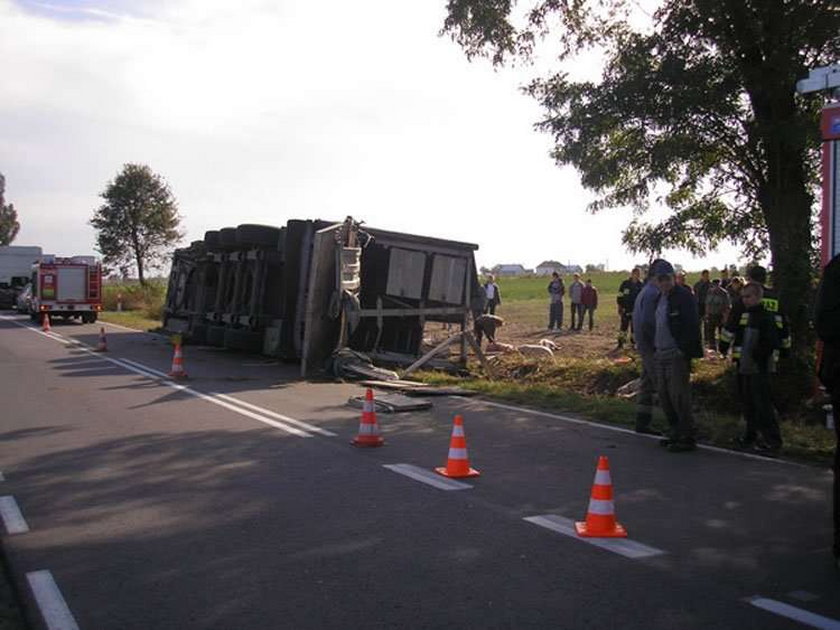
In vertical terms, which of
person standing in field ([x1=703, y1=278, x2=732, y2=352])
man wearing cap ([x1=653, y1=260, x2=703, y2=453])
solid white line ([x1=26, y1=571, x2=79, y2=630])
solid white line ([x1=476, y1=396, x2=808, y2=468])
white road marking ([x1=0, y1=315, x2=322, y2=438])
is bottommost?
solid white line ([x1=26, y1=571, x2=79, y2=630])

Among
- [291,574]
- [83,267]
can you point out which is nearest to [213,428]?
[291,574]

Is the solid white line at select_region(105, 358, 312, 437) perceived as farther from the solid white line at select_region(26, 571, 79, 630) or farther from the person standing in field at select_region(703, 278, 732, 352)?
the person standing in field at select_region(703, 278, 732, 352)

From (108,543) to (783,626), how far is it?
3.95 metres

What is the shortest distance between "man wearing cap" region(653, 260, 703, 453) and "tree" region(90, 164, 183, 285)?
43.2 m

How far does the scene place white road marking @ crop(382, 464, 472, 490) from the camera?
699cm

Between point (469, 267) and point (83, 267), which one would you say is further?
point (83, 267)

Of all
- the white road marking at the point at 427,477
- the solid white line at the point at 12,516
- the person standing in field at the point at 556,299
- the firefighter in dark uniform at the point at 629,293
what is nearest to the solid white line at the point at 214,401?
the white road marking at the point at 427,477

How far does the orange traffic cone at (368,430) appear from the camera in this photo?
869 centimetres

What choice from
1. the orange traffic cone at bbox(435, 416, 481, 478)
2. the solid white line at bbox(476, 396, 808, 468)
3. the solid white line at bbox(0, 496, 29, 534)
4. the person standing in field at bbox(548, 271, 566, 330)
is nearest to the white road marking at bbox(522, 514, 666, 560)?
the orange traffic cone at bbox(435, 416, 481, 478)

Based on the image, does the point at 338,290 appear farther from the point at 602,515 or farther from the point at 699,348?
the point at 602,515

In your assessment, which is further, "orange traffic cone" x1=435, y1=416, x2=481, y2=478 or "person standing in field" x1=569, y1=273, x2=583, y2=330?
"person standing in field" x1=569, y1=273, x2=583, y2=330

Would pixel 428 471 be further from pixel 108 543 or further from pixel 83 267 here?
pixel 83 267

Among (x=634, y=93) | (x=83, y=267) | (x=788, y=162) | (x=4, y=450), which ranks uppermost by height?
(x=634, y=93)

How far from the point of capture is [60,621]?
13.8 ft
